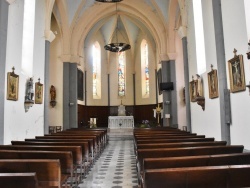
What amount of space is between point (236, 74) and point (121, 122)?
1332cm

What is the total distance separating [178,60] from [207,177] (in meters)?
14.3

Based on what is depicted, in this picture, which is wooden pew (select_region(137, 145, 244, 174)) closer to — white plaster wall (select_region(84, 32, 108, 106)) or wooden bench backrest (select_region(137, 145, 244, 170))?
wooden bench backrest (select_region(137, 145, 244, 170))

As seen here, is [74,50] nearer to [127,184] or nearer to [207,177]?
[127,184]

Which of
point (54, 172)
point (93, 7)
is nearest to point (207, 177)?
point (54, 172)

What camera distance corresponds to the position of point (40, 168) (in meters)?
3.48

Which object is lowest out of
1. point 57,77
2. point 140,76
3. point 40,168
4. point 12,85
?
point 40,168

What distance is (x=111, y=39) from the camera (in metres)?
23.7

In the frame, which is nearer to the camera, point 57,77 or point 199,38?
point 199,38

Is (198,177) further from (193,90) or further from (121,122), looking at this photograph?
(121,122)

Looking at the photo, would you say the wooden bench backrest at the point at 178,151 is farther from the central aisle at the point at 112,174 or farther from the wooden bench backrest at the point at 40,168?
the wooden bench backrest at the point at 40,168

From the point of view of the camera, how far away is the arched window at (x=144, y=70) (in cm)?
2309

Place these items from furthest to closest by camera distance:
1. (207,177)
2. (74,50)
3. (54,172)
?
1. (74,50)
2. (54,172)
3. (207,177)

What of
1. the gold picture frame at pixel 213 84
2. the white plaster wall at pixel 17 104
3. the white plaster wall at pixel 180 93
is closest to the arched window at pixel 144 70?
the white plaster wall at pixel 180 93

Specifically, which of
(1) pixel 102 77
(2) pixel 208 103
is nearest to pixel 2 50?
(2) pixel 208 103
